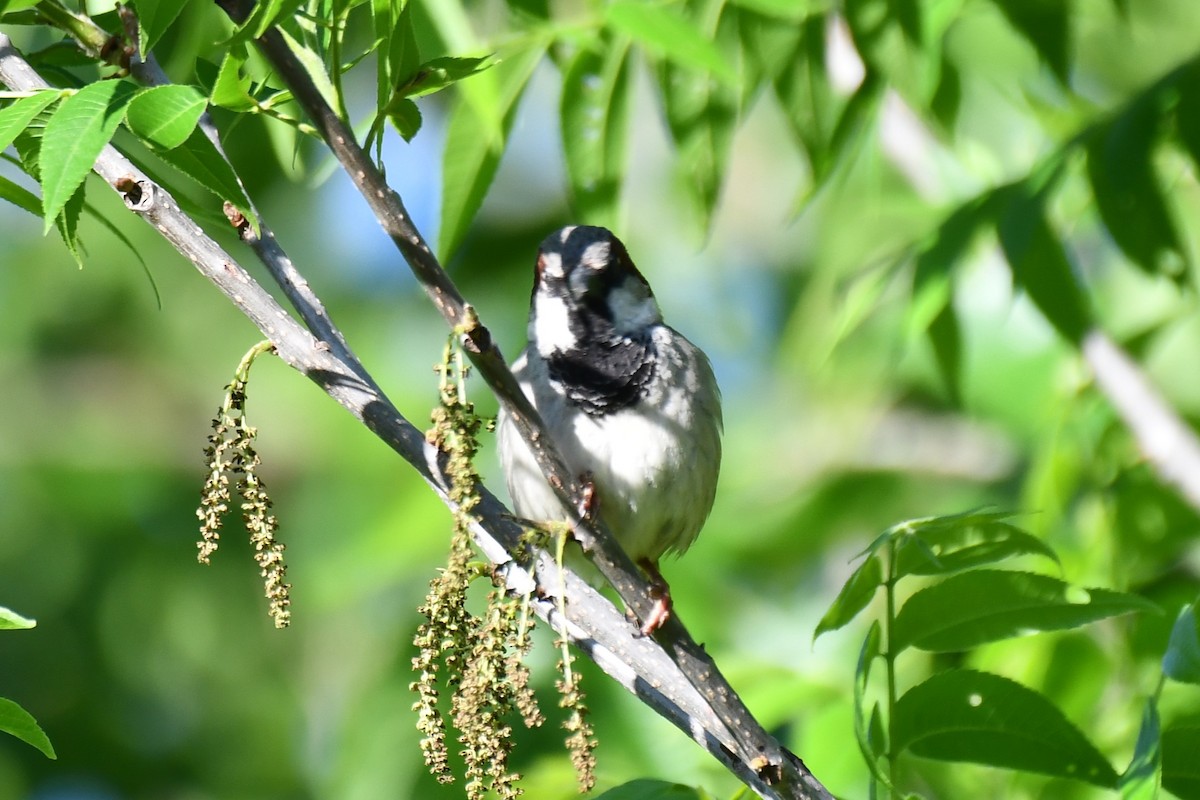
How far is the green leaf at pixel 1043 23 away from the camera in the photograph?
3.22 m

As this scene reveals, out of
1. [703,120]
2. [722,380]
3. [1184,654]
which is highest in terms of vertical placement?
[703,120]

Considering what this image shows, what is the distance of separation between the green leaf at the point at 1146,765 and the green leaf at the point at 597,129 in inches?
68.6

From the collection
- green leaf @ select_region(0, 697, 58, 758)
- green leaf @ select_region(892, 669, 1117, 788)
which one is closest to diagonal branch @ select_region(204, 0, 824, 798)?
green leaf @ select_region(892, 669, 1117, 788)

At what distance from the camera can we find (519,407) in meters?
1.88

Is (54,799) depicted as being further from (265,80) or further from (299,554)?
(265,80)

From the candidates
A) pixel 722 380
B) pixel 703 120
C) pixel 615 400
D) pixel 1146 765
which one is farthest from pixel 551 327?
pixel 722 380

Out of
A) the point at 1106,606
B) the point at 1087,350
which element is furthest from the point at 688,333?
the point at 1106,606

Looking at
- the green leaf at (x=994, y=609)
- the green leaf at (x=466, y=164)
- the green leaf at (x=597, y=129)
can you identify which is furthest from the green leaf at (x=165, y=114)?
the green leaf at (x=597, y=129)

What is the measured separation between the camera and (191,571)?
317 inches

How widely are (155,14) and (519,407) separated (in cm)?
70

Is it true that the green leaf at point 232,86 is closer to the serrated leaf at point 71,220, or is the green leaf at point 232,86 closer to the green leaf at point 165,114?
the green leaf at point 165,114

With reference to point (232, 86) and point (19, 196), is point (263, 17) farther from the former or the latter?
point (19, 196)

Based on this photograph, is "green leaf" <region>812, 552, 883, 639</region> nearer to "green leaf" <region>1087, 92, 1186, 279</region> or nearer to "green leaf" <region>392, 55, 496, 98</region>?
"green leaf" <region>392, 55, 496, 98</region>

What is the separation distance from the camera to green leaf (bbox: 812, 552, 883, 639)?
85.3 inches
